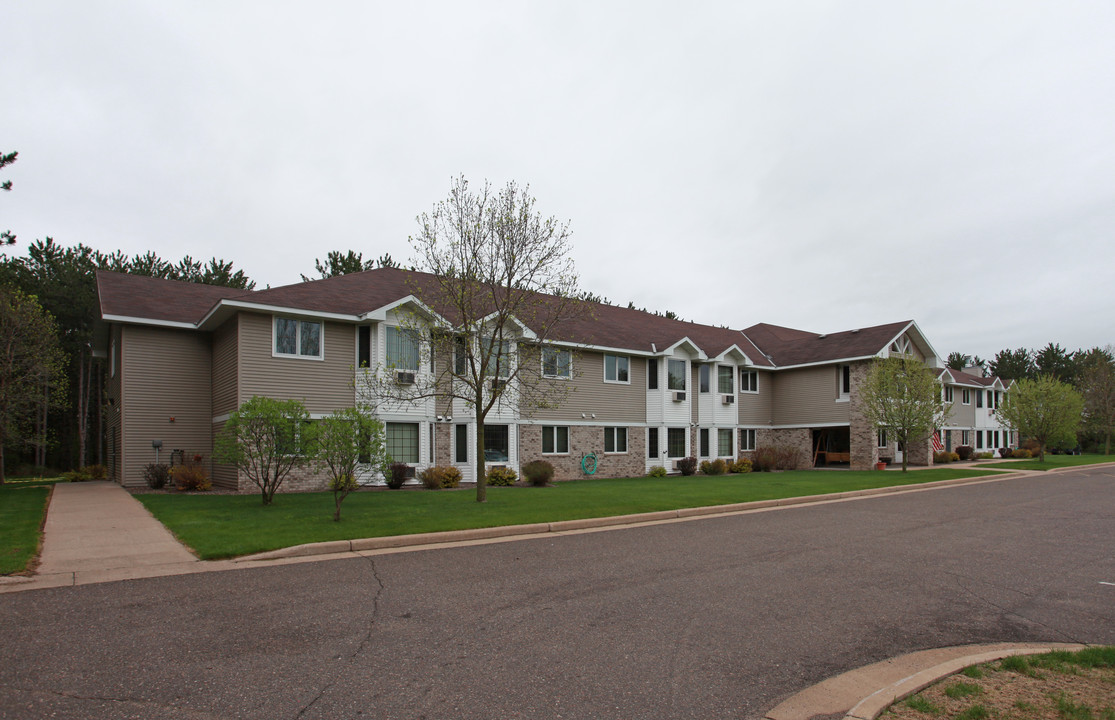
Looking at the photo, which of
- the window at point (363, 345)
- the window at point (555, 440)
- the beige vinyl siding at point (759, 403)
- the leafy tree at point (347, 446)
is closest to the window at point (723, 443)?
the beige vinyl siding at point (759, 403)

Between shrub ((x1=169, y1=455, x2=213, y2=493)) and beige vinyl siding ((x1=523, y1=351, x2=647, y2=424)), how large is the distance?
1070cm

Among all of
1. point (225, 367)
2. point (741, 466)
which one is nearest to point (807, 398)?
point (741, 466)

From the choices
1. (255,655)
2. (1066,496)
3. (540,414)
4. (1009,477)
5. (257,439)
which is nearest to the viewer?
(255,655)

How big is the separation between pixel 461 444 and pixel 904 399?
18.9 metres

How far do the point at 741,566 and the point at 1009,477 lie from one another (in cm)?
2456

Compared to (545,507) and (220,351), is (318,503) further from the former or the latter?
(220,351)

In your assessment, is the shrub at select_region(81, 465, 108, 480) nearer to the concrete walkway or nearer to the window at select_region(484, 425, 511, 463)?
the concrete walkway

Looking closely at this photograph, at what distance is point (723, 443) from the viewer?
109ft

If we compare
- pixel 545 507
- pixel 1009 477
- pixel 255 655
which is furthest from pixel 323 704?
pixel 1009 477

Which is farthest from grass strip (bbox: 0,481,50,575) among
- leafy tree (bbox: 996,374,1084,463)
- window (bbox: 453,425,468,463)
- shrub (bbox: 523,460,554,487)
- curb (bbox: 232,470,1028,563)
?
leafy tree (bbox: 996,374,1084,463)

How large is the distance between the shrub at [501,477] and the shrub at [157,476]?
9.70 metres

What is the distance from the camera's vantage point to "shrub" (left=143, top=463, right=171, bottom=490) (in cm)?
1977

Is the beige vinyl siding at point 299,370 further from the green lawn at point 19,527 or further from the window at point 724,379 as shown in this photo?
the window at point 724,379

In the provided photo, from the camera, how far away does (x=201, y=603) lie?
7.11m
